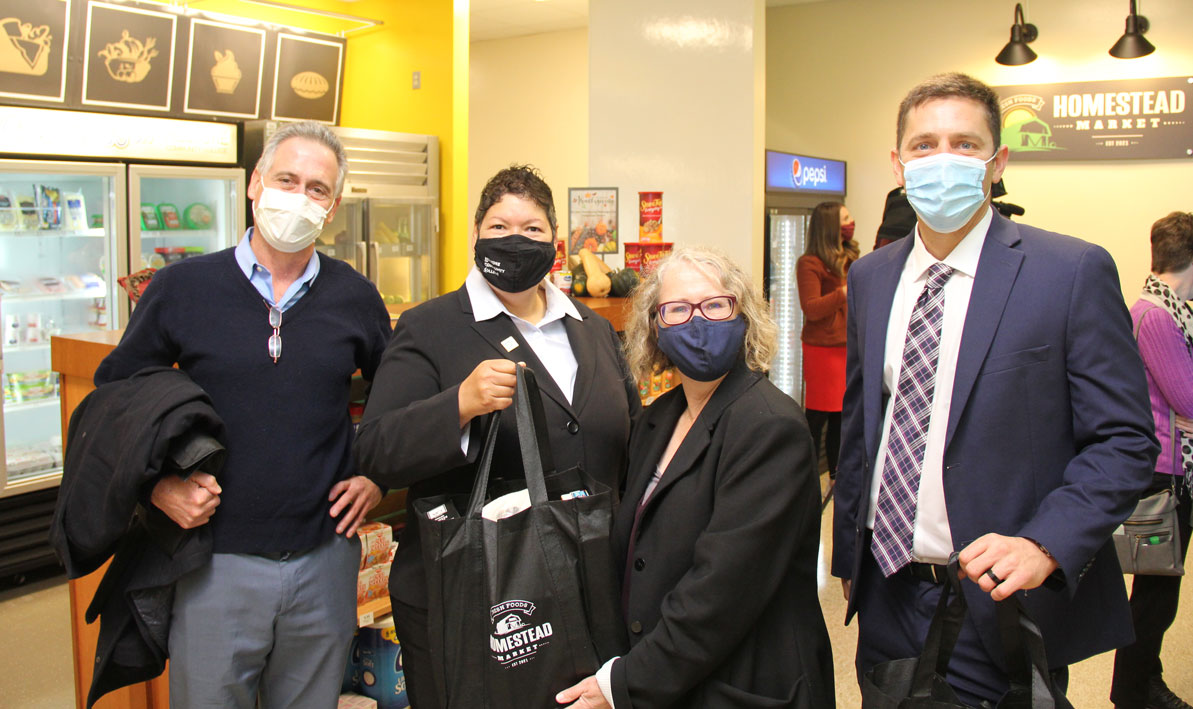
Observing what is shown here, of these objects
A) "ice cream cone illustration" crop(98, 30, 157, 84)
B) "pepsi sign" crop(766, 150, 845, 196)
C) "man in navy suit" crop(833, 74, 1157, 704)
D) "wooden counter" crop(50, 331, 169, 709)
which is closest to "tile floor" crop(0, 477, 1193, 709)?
"wooden counter" crop(50, 331, 169, 709)

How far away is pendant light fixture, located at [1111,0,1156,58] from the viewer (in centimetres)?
607

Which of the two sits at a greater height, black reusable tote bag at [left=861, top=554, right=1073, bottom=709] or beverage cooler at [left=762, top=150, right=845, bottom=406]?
beverage cooler at [left=762, top=150, right=845, bottom=406]

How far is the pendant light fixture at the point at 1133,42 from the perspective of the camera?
6.07 meters

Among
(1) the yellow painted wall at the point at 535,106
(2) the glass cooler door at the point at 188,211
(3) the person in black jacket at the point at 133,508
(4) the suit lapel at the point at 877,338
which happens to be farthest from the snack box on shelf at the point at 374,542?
(1) the yellow painted wall at the point at 535,106

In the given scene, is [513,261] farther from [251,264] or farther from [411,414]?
[251,264]

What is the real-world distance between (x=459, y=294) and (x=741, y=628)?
917 millimetres

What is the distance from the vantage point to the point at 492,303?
1933 mm

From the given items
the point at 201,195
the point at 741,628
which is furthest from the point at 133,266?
the point at 741,628

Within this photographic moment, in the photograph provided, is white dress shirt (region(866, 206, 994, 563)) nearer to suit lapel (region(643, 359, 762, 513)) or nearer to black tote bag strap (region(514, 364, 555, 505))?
suit lapel (region(643, 359, 762, 513))

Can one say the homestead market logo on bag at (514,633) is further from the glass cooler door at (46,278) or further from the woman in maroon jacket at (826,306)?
the woman in maroon jacket at (826,306)

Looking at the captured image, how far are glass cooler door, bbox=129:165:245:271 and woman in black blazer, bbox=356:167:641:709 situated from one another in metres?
4.19

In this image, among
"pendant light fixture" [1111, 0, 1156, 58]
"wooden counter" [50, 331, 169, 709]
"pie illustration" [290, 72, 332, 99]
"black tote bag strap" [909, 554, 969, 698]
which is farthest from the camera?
"pie illustration" [290, 72, 332, 99]

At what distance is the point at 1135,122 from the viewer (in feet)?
21.6

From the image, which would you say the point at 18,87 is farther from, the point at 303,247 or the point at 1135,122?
the point at 1135,122
